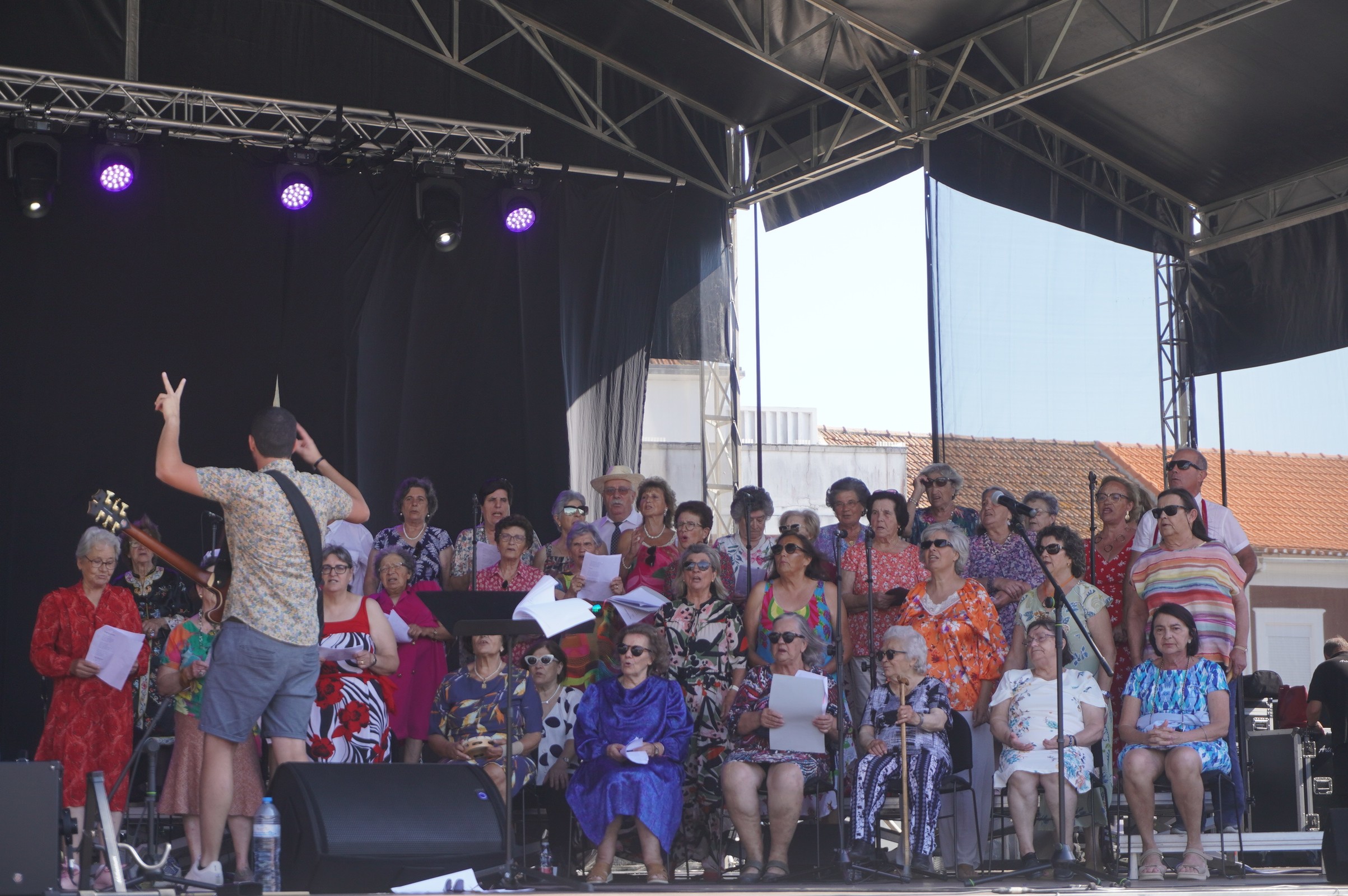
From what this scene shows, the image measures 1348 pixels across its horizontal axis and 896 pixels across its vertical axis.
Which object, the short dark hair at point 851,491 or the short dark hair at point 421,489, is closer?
the short dark hair at point 851,491

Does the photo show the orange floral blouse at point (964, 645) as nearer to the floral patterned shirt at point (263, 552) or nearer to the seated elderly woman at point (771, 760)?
the seated elderly woman at point (771, 760)

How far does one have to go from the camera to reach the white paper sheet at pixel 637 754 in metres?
5.26

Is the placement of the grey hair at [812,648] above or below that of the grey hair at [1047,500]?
below

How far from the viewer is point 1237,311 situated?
342 inches

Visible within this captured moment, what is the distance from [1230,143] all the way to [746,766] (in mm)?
4925

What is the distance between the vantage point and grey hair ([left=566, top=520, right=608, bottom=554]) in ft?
20.5

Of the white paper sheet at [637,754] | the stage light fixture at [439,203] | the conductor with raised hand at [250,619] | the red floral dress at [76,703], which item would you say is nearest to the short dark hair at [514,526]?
the white paper sheet at [637,754]

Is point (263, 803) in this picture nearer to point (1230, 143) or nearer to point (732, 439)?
point (732, 439)

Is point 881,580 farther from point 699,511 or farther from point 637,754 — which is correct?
point 637,754

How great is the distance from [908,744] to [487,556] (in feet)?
7.35

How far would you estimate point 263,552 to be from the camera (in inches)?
169

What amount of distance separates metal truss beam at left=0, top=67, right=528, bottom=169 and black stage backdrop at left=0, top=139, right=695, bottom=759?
0.62ft

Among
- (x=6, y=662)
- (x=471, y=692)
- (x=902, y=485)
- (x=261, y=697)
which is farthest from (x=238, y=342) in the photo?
(x=902, y=485)

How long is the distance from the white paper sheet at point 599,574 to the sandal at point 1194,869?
2.36 metres
